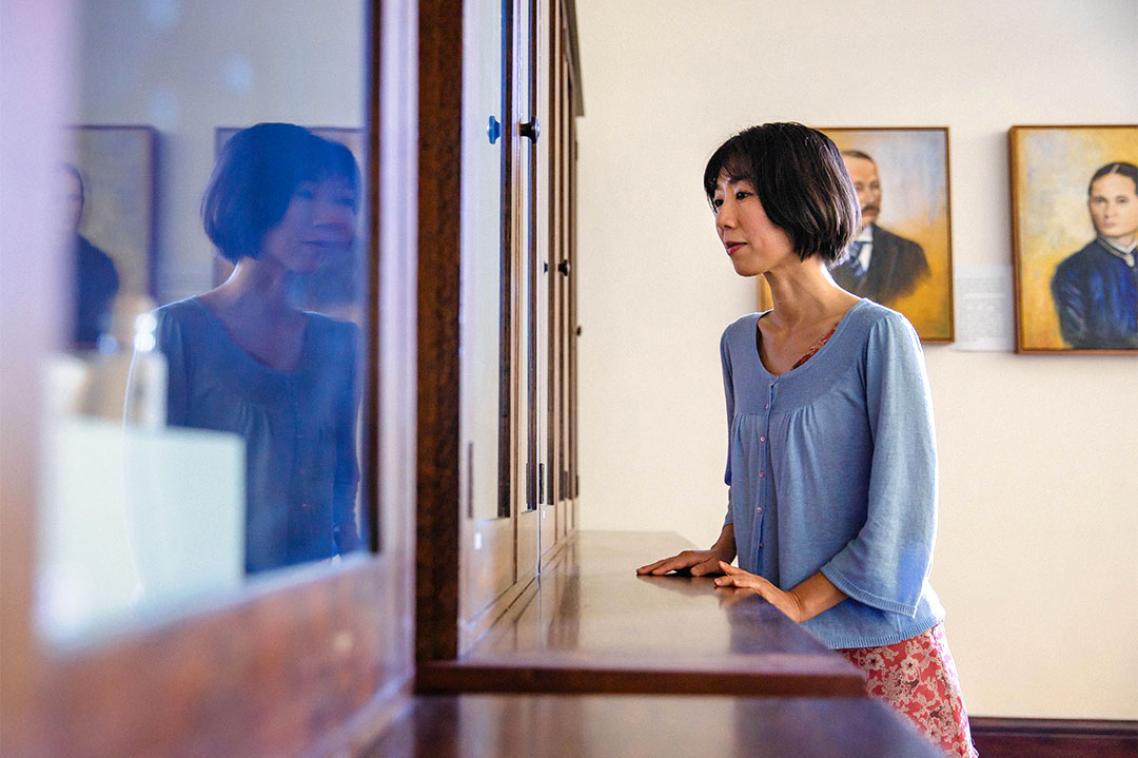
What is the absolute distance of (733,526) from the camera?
207 centimetres

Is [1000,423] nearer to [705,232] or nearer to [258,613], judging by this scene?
[705,232]

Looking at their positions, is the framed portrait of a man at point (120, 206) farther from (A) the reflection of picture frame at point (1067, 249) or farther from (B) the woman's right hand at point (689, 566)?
(A) the reflection of picture frame at point (1067, 249)

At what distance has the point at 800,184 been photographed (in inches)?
76.9

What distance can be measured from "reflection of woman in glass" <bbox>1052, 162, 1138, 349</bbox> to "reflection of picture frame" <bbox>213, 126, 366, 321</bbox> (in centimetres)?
408

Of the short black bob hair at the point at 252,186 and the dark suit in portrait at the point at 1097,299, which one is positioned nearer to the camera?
the short black bob hair at the point at 252,186

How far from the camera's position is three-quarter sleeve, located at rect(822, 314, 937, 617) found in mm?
1667

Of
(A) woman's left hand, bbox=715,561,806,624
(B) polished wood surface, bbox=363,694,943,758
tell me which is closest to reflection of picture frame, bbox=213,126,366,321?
(B) polished wood surface, bbox=363,694,943,758

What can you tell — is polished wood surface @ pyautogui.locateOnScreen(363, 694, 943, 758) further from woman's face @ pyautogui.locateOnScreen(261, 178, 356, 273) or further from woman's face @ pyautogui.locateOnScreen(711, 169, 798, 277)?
woman's face @ pyautogui.locateOnScreen(711, 169, 798, 277)

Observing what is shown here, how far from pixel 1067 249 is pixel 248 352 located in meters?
4.11

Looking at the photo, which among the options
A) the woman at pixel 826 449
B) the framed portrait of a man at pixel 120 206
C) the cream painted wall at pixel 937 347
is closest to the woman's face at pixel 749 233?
the woman at pixel 826 449

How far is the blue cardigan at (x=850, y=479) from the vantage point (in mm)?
1674

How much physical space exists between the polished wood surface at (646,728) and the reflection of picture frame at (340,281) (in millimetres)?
283

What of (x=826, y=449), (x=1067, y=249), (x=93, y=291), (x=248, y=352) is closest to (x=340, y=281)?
(x=93, y=291)

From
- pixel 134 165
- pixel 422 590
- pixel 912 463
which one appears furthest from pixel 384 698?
pixel 912 463
